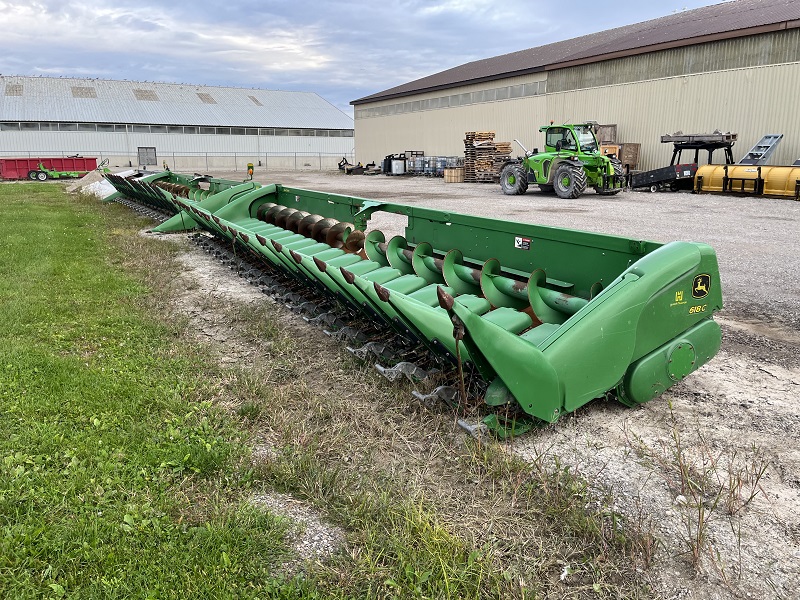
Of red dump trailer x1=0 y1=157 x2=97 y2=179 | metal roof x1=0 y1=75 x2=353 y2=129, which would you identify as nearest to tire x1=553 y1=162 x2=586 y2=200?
red dump trailer x1=0 y1=157 x2=97 y2=179

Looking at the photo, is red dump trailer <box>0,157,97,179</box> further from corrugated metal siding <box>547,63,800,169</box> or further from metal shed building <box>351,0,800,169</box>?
corrugated metal siding <box>547,63,800,169</box>

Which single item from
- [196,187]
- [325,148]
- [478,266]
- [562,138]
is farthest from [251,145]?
[478,266]

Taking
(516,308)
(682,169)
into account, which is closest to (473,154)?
(682,169)

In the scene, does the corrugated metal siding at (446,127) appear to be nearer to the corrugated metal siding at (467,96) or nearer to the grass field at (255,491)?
the corrugated metal siding at (467,96)

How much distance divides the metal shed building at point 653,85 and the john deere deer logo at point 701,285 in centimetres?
1907

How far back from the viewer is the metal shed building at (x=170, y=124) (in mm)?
41531

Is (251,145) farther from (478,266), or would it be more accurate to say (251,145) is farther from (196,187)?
(478,266)

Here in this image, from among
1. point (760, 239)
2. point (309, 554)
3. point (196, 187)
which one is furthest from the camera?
point (196, 187)

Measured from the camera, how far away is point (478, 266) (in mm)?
4289

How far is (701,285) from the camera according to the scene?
3.14 metres

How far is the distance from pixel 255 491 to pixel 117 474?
0.60 metres

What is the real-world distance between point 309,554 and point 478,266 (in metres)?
2.53

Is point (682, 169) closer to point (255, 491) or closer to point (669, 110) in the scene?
point (669, 110)

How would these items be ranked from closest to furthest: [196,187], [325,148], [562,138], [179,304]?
1. [179,304]
2. [196,187]
3. [562,138]
4. [325,148]
